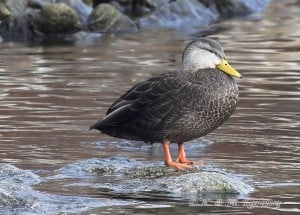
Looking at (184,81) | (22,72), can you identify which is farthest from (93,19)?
(184,81)

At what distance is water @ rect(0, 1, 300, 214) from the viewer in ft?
25.6

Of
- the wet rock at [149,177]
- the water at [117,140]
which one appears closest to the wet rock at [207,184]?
the wet rock at [149,177]

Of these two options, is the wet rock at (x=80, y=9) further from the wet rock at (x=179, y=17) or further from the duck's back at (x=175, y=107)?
the duck's back at (x=175, y=107)

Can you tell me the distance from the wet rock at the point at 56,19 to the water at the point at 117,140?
1343 millimetres

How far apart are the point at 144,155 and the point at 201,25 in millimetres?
15495

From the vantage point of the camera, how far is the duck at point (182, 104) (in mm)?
8562

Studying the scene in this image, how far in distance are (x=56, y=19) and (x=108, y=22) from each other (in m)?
1.63

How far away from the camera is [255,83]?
14.7 meters

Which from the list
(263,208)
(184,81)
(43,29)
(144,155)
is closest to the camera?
(263,208)

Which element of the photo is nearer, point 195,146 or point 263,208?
point 263,208

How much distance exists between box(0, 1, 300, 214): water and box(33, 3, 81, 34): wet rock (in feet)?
4.41

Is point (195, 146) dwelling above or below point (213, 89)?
below

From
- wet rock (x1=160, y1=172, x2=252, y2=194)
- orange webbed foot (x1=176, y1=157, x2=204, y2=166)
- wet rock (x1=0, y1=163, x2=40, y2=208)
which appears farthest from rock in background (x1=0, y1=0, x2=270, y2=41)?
wet rock (x1=160, y1=172, x2=252, y2=194)

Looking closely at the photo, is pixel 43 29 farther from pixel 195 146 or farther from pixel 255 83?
pixel 195 146
